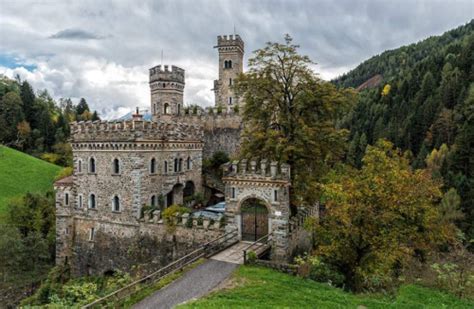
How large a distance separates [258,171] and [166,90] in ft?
69.9

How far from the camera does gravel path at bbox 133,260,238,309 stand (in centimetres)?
1469

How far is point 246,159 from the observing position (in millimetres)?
22000

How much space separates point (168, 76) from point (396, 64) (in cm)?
16586

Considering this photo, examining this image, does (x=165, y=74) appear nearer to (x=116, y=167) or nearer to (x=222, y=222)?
(x=116, y=167)

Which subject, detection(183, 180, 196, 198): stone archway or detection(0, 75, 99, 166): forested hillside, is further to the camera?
detection(0, 75, 99, 166): forested hillside

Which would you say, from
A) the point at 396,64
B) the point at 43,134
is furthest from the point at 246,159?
the point at 396,64

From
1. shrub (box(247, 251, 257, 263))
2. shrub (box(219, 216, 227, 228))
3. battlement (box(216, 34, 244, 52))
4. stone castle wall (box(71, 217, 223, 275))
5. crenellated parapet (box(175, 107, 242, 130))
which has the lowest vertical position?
stone castle wall (box(71, 217, 223, 275))

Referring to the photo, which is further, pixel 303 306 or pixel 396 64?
pixel 396 64

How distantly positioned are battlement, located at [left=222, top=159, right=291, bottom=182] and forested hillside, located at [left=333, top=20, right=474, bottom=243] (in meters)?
34.4

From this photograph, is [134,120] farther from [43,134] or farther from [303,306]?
[43,134]

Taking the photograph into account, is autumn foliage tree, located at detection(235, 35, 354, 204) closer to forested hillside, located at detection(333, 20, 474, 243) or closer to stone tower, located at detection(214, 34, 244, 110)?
stone tower, located at detection(214, 34, 244, 110)

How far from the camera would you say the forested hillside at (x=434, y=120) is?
60.2 meters

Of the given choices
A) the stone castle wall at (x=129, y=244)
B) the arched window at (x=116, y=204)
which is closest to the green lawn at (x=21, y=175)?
the stone castle wall at (x=129, y=244)

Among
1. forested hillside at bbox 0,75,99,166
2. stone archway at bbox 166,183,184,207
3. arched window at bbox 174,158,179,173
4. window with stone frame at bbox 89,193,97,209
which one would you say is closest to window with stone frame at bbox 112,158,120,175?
window with stone frame at bbox 89,193,97,209
